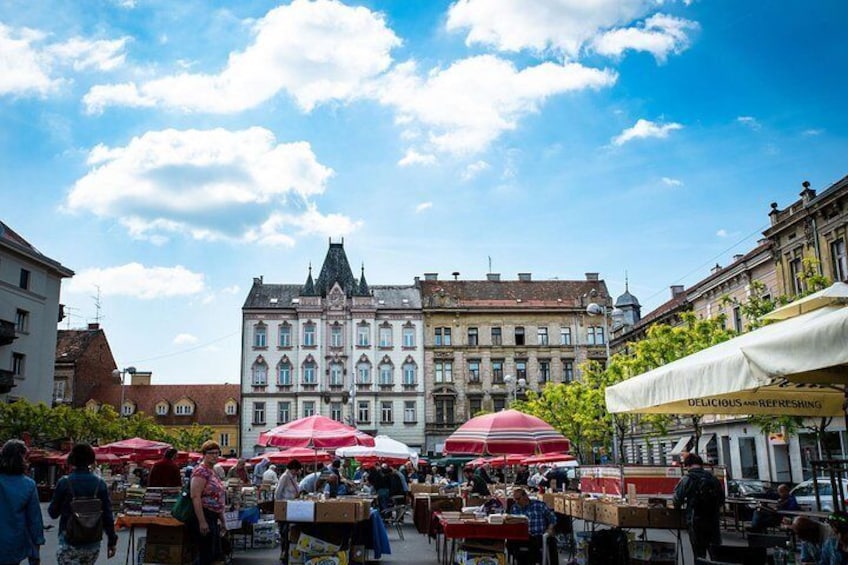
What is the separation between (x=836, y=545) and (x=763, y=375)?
1.74 meters

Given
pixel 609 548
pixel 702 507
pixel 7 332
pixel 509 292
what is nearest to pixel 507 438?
pixel 609 548

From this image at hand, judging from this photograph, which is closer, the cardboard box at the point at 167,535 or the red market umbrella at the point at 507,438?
the cardboard box at the point at 167,535

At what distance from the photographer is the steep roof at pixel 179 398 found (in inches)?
2771

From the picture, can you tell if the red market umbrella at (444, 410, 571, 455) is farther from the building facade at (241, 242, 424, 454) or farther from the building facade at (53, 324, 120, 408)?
the building facade at (53, 324, 120, 408)

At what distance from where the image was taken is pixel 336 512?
12102 mm

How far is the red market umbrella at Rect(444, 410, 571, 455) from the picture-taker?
13.8 metres

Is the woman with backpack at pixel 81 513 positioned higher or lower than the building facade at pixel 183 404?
lower

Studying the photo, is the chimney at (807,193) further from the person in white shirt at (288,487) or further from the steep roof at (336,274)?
the steep roof at (336,274)

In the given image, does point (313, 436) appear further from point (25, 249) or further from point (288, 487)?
point (25, 249)

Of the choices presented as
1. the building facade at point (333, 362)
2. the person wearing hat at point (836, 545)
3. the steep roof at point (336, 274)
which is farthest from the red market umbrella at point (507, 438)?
the steep roof at point (336, 274)

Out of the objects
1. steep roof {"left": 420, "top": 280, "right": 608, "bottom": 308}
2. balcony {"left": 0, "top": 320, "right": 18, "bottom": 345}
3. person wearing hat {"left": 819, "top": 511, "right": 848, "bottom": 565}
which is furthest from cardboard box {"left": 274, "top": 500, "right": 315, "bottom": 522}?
steep roof {"left": 420, "top": 280, "right": 608, "bottom": 308}

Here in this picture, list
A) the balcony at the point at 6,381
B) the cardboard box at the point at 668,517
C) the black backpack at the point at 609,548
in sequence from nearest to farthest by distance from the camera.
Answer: the cardboard box at the point at 668,517 < the black backpack at the point at 609,548 < the balcony at the point at 6,381

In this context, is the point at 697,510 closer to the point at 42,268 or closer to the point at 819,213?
the point at 819,213

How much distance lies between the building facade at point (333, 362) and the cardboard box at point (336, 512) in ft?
166
